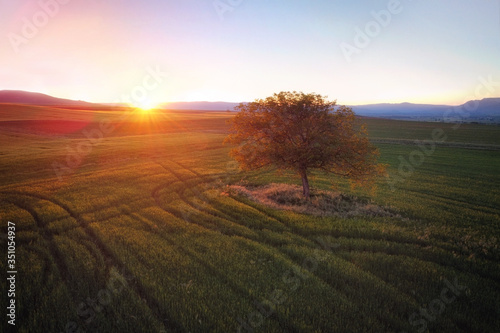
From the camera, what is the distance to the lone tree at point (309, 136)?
18.0 meters

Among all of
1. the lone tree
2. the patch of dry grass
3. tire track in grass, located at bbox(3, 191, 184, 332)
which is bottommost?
the patch of dry grass

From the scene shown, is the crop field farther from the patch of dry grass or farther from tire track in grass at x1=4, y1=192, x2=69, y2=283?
the patch of dry grass

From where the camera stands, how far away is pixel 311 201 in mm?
19359

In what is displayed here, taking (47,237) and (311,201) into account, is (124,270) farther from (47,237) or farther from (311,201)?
(311,201)

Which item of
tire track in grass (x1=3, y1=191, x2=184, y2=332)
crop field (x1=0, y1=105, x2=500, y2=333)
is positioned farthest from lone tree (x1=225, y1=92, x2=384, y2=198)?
tire track in grass (x1=3, y1=191, x2=184, y2=332)

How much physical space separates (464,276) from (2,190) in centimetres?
3092

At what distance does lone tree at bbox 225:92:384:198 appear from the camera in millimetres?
18047

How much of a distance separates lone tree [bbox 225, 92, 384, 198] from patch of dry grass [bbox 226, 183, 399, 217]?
1906 millimetres

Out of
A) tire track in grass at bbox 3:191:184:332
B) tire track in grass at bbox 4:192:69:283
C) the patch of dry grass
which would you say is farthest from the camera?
the patch of dry grass

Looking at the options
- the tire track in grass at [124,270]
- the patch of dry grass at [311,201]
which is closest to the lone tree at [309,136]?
the patch of dry grass at [311,201]

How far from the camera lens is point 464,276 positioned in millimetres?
10086

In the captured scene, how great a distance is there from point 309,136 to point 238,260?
35.6ft

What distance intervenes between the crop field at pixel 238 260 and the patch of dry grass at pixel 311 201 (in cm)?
73

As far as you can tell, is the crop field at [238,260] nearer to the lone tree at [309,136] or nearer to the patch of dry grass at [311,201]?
the patch of dry grass at [311,201]
